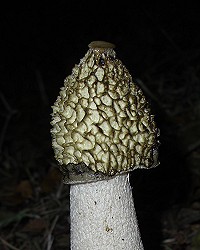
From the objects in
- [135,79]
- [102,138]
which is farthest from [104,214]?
[135,79]

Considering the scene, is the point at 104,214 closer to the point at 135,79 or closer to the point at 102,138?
the point at 102,138

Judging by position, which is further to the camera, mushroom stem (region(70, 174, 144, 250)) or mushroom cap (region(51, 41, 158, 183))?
mushroom stem (region(70, 174, 144, 250))

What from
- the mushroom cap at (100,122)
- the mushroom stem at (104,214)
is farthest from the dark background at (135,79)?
the mushroom cap at (100,122)

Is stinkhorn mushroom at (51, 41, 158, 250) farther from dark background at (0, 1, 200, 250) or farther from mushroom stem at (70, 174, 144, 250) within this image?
dark background at (0, 1, 200, 250)

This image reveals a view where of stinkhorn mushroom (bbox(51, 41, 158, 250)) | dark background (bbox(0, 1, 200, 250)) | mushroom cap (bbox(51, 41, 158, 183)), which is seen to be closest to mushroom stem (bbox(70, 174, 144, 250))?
stinkhorn mushroom (bbox(51, 41, 158, 250))
